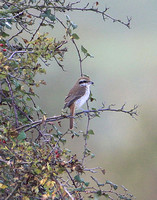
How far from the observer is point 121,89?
1361 centimetres

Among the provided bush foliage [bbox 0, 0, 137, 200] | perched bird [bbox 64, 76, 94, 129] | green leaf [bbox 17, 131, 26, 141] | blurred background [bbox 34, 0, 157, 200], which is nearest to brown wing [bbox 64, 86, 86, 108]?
perched bird [bbox 64, 76, 94, 129]

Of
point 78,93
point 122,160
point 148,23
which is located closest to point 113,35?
point 148,23

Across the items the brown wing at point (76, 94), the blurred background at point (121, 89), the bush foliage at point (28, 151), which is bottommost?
the bush foliage at point (28, 151)

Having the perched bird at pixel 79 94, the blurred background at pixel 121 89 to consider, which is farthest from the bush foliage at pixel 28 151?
the blurred background at pixel 121 89

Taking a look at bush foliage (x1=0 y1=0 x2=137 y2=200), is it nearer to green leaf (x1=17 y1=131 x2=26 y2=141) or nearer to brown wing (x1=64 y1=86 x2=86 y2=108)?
green leaf (x1=17 y1=131 x2=26 y2=141)

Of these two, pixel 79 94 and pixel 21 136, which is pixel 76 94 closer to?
pixel 79 94

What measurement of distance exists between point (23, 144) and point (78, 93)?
256 cm

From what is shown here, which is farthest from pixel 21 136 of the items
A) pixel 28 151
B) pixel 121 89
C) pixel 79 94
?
pixel 121 89

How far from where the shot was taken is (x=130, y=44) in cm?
1722

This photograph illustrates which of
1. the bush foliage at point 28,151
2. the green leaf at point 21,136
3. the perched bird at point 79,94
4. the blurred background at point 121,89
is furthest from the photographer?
the blurred background at point 121,89

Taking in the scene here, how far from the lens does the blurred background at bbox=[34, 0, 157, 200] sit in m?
11.5

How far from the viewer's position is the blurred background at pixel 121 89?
11508 millimetres

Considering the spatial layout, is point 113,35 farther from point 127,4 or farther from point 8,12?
point 8,12

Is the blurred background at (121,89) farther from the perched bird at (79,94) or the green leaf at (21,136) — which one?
the green leaf at (21,136)
